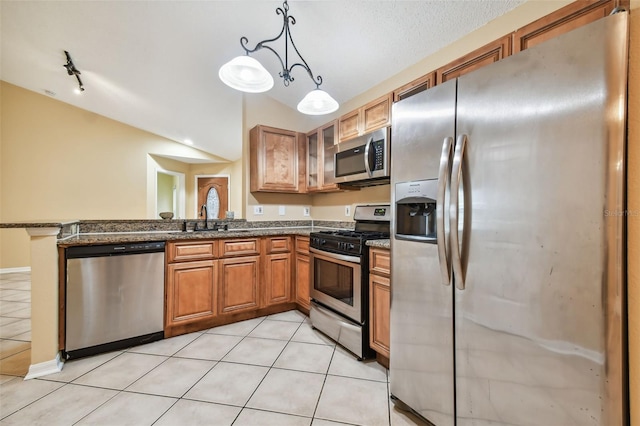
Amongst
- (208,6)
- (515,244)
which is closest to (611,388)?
(515,244)

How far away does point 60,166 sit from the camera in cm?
451

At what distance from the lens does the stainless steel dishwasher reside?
1.96m

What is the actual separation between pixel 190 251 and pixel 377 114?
214 cm

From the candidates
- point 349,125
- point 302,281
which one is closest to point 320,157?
point 349,125

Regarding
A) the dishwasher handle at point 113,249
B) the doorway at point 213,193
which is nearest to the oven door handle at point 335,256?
the dishwasher handle at point 113,249

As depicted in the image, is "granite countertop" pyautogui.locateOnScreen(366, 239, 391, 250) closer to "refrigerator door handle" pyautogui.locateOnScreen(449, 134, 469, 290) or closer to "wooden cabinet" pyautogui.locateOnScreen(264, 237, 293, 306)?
"refrigerator door handle" pyautogui.locateOnScreen(449, 134, 469, 290)

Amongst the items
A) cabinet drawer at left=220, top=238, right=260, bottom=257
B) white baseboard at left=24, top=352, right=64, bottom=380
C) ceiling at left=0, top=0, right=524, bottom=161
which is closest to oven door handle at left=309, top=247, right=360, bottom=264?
cabinet drawer at left=220, top=238, right=260, bottom=257

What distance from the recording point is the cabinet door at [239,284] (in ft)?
8.56

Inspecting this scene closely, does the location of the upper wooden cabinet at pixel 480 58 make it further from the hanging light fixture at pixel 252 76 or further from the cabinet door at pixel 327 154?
the cabinet door at pixel 327 154

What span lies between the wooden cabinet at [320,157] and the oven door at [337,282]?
2.83ft

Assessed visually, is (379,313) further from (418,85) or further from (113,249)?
(113,249)

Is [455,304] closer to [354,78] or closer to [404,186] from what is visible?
[404,186]

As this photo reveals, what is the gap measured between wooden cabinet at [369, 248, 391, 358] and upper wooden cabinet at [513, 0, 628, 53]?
1.46 meters

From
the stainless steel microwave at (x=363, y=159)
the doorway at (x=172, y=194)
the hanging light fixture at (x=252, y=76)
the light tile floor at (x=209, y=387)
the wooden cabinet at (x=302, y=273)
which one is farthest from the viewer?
the doorway at (x=172, y=194)
